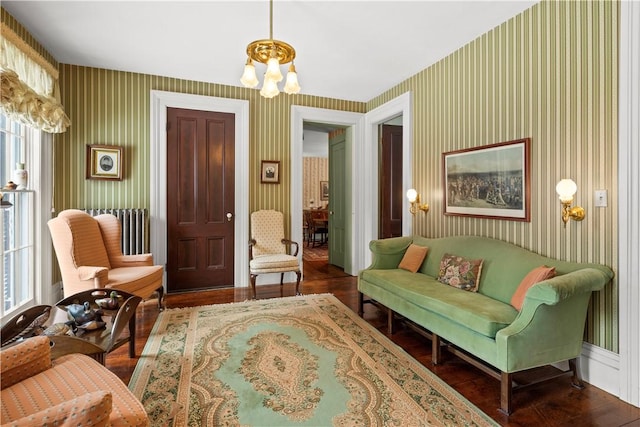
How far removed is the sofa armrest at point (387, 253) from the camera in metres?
3.53

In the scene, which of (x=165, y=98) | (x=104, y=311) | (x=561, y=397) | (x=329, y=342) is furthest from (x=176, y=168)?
(x=561, y=397)

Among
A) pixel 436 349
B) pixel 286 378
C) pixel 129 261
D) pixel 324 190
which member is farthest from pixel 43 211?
pixel 324 190

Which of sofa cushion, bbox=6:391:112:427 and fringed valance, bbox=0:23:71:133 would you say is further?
fringed valance, bbox=0:23:71:133

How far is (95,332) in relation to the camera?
2.05 m

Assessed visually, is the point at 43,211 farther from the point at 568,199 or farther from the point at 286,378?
the point at 568,199

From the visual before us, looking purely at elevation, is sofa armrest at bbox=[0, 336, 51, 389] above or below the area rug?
above

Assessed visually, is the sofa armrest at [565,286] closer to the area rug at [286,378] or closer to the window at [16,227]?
the area rug at [286,378]

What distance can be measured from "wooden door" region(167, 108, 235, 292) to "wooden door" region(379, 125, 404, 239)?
2301 millimetres

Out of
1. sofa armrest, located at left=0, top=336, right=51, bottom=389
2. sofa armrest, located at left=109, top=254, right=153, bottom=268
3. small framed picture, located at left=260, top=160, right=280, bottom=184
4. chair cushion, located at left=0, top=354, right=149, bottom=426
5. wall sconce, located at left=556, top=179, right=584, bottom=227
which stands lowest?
chair cushion, located at left=0, top=354, right=149, bottom=426

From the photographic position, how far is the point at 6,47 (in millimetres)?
2578

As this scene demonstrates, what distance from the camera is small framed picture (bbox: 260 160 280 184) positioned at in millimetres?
4699

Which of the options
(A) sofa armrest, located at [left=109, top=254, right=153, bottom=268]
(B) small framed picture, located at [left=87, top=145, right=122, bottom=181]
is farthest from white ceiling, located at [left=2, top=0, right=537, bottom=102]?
(A) sofa armrest, located at [left=109, top=254, right=153, bottom=268]

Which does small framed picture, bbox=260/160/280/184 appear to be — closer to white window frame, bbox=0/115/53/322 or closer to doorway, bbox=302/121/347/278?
doorway, bbox=302/121/347/278

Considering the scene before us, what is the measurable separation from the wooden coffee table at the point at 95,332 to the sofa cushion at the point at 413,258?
2500 millimetres
